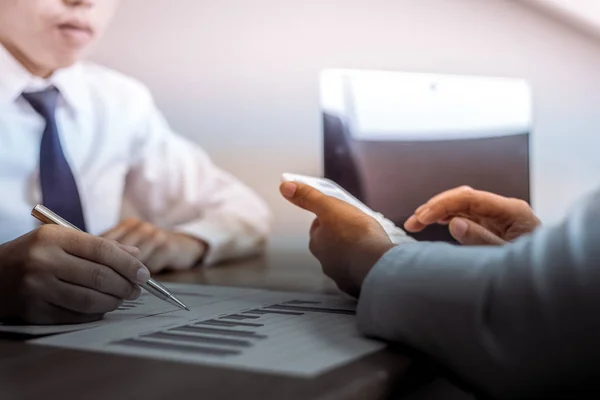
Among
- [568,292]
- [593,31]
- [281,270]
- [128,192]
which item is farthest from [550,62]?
[568,292]

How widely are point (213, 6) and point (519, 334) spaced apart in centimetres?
118

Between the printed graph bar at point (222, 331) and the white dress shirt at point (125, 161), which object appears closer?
the printed graph bar at point (222, 331)

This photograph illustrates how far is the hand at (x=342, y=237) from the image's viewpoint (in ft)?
2.37

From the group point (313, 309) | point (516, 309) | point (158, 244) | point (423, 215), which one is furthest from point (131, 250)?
point (158, 244)

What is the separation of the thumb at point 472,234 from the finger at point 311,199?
0.26 meters

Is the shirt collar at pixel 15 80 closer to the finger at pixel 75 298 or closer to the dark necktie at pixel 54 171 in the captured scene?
the dark necktie at pixel 54 171

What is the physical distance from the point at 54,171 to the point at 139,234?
0.21 metres

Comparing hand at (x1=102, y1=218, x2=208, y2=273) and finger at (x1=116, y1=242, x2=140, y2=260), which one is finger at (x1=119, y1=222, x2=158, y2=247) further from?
finger at (x1=116, y1=242, x2=140, y2=260)

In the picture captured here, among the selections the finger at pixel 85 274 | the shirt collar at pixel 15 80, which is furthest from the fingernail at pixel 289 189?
the shirt collar at pixel 15 80

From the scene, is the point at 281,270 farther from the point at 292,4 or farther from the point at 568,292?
the point at 568,292

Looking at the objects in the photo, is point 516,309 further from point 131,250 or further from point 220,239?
point 220,239

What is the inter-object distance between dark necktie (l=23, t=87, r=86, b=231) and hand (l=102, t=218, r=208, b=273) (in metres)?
0.09

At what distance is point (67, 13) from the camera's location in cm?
135

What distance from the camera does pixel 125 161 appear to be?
143 cm
